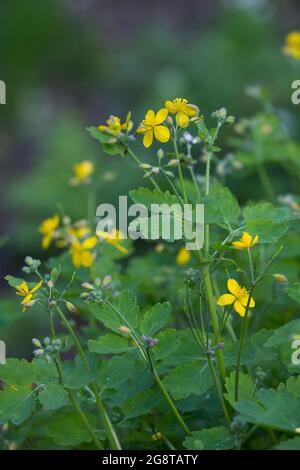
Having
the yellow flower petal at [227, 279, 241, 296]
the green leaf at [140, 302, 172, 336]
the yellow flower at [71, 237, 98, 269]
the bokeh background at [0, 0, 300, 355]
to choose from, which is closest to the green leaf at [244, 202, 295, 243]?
the yellow flower petal at [227, 279, 241, 296]

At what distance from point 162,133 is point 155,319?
378 millimetres

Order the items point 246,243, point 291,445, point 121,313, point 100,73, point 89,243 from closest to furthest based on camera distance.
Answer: point 291,445 < point 246,243 < point 121,313 < point 89,243 < point 100,73

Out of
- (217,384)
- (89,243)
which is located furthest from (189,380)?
(89,243)

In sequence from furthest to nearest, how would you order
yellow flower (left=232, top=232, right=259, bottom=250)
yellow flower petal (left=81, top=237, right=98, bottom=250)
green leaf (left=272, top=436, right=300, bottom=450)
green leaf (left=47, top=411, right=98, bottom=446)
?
1. yellow flower petal (left=81, top=237, right=98, bottom=250)
2. green leaf (left=47, top=411, right=98, bottom=446)
3. yellow flower (left=232, top=232, right=259, bottom=250)
4. green leaf (left=272, top=436, right=300, bottom=450)

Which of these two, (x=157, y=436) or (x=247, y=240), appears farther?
(x=157, y=436)

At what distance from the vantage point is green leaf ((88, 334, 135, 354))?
1533 millimetres

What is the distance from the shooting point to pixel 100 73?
599cm

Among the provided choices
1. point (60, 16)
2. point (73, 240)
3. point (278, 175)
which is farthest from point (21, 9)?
point (73, 240)

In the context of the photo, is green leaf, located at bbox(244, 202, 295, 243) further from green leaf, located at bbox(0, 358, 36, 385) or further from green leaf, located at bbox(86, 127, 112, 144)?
green leaf, located at bbox(0, 358, 36, 385)

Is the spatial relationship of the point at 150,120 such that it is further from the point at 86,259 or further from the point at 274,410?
the point at 274,410

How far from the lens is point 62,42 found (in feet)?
19.7

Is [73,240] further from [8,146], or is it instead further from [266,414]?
[8,146]

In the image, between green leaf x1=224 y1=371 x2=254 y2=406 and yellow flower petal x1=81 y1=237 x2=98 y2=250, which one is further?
yellow flower petal x1=81 y1=237 x2=98 y2=250

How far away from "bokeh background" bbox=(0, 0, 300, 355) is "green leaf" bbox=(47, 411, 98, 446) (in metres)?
2.48
